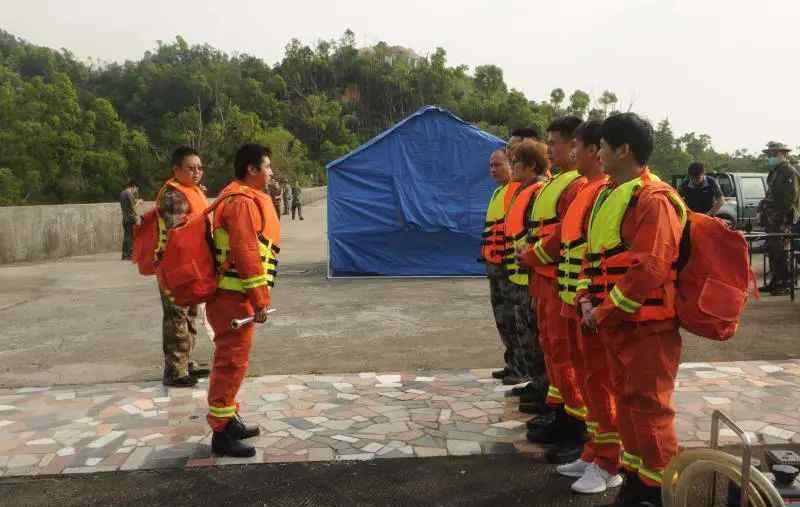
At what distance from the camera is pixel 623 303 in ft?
9.41

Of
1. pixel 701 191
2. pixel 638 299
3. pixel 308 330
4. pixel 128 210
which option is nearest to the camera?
pixel 638 299

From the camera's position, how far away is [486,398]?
16.9 feet

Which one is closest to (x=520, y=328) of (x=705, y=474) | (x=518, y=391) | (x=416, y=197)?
(x=518, y=391)

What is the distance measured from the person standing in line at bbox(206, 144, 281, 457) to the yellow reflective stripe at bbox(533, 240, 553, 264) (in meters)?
1.52

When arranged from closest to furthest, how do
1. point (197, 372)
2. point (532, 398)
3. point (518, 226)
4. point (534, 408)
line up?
point (518, 226)
point (534, 408)
point (532, 398)
point (197, 372)

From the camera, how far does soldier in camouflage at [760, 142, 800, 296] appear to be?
9242mm

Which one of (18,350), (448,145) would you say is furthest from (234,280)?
(448,145)

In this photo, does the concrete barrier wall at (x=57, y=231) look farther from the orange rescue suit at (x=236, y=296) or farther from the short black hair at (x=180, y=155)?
the orange rescue suit at (x=236, y=296)

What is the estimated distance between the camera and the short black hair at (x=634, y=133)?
302 cm

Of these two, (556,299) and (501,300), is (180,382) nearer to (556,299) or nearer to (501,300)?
(501,300)

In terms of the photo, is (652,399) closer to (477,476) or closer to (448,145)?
(477,476)

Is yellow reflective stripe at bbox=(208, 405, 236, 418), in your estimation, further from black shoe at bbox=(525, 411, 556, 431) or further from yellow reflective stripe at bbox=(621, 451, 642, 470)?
yellow reflective stripe at bbox=(621, 451, 642, 470)

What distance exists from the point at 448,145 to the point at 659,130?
70.8m

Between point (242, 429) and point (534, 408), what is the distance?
1.95 m
